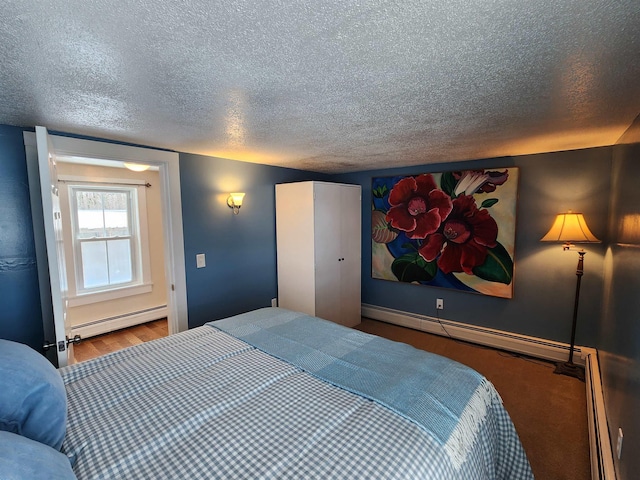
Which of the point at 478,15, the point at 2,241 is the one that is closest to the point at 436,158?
the point at 478,15

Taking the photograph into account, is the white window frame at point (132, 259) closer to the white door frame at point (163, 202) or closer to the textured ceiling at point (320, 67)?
the white door frame at point (163, 202)

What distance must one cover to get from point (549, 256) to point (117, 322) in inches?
203

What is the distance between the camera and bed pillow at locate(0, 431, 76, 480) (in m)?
0.67

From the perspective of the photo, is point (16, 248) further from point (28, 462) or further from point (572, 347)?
point (572, 347)

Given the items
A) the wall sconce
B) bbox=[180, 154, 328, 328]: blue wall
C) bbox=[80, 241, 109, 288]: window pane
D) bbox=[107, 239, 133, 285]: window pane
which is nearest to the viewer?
bbox=[180, 154, 328, 328]: blue wall

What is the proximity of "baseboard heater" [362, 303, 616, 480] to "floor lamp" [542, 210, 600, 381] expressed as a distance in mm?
111

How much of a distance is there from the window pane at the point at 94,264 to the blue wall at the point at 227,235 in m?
1.81

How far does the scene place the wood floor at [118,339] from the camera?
332cm

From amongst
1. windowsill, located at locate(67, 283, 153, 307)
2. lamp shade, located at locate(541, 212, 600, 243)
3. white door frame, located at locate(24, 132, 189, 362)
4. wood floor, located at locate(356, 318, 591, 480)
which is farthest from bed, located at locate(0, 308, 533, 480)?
windowsill, located at locate(67, 283, 153, 307)

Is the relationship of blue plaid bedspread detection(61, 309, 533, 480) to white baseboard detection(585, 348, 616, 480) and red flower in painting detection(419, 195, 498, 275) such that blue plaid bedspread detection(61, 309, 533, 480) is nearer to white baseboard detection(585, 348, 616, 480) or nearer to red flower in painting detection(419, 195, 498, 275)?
white baseboard detection(585, 348, 616, 480)

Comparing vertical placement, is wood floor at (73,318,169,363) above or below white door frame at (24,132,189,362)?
below

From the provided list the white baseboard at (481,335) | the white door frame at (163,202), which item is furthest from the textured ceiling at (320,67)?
the white baseboard at (481,335)

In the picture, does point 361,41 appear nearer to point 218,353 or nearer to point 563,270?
point 218,353

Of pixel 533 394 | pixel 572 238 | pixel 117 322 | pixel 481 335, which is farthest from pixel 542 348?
pixel 117 322
